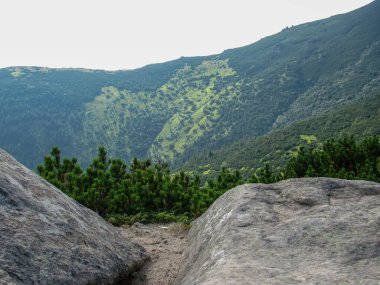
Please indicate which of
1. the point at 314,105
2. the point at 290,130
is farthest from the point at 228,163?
the point at 314,105

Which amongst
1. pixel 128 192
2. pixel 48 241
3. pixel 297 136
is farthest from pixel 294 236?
pixel 297 136

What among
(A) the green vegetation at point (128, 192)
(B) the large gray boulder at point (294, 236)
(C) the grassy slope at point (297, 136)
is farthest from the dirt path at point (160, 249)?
(C) the grassy slope at point (297, 136)

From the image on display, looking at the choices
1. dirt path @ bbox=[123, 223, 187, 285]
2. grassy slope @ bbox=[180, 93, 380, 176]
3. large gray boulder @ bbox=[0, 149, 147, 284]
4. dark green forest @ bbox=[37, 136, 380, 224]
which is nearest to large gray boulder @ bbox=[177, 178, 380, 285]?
dirt path @ bbox=[123, 223, 187, 285]

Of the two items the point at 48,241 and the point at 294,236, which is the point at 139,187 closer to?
the point at 48,241

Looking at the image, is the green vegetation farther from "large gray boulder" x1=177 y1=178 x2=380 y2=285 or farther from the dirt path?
"large gray boulder" x1=177 y1=178 x2=380 y2=285

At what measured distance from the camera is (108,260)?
5988 millimetres

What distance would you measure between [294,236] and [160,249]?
4.37 meters

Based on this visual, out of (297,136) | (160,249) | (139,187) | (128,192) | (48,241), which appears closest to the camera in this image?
(48,241)

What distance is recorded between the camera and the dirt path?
6.99m

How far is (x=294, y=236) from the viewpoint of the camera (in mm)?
5039

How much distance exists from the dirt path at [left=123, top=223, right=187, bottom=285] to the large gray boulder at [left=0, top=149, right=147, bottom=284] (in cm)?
36

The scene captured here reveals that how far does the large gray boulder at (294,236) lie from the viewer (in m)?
4.00

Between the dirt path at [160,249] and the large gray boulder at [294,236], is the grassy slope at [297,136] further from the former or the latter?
the large gray boulder at [294,236]

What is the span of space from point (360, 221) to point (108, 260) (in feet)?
12.7
